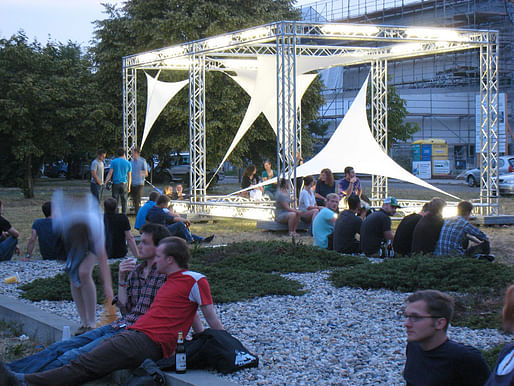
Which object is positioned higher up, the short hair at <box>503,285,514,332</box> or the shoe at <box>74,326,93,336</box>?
the short hair at <box>503,285,514,332</box>

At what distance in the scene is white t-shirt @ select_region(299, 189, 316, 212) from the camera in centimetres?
1432

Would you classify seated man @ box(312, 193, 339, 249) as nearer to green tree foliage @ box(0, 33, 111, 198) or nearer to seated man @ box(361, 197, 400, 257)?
seated man @ box(361, 197, 400, 257)

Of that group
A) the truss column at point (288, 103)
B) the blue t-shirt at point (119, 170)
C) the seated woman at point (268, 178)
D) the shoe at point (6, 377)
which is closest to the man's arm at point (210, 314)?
the shoe at point (6, 377)

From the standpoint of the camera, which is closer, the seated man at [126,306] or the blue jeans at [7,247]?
the seated man at [126,306]

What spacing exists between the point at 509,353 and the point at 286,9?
28.9 metres

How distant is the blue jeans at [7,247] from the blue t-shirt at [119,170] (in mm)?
5893

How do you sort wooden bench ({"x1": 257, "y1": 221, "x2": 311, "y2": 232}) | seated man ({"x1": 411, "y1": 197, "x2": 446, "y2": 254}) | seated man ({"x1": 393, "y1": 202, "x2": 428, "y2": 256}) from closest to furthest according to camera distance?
seated man ({"x1": 411, "y1": 197, "x2": 446, "y2": 254}) < seated man ({"x1": 393, "y1": 202, "x2": 428, "y2": 256}) < wooden bench ({"x1": 257, "y1": 221, "x2": 311, "y2": 232})

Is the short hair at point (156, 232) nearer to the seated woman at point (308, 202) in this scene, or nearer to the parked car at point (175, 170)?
the seated woman at point (308, 202)

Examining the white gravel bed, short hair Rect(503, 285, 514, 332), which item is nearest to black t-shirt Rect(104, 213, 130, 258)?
the white gravel bed

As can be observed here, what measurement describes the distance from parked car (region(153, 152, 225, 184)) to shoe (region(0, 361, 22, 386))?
2965 cm

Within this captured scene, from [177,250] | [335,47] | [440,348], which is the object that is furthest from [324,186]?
[440,348]

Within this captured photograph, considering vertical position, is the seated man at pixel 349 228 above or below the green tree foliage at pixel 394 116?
below

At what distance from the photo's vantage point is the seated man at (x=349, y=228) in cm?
1079

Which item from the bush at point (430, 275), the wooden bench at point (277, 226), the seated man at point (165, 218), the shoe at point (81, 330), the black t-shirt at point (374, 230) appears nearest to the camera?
the shoe at point (81, 330)
